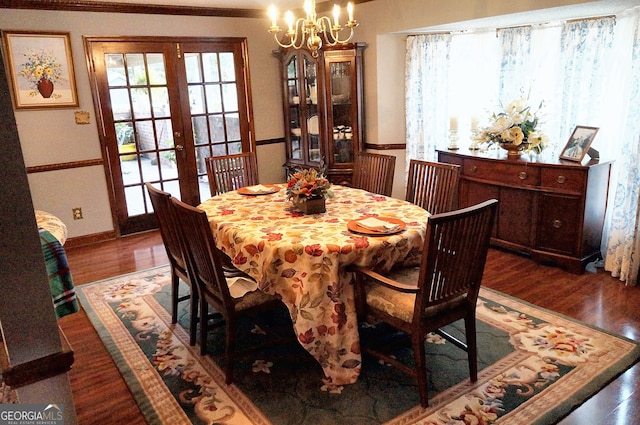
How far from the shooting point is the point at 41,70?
4254 millimetres

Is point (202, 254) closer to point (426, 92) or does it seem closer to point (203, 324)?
point (203, 324)

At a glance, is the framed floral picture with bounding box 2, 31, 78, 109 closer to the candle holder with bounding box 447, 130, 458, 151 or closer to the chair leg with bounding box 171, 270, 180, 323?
the chair leg with bounding box 171, 270, 180, 323

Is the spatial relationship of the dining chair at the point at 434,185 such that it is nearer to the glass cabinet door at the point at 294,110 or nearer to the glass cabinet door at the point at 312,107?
the glass cabinet door at the point at 312,107

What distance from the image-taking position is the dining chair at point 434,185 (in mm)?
3055

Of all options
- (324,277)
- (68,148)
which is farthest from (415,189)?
(68,148)

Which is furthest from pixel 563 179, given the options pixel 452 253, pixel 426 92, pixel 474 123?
pixel 452 253

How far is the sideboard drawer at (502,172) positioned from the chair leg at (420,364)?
2081 mm

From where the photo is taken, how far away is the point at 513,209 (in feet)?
12.7

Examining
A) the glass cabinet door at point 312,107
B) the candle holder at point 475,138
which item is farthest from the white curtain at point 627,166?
the glass cabinet door at point 312,107

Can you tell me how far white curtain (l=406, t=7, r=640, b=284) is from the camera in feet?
11.0

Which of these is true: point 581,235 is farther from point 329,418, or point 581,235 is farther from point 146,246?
point 146,246

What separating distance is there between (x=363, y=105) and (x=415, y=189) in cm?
182

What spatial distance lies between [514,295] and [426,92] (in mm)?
2340

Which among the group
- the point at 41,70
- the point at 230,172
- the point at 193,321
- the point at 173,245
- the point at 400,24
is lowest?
the point at 193,321
